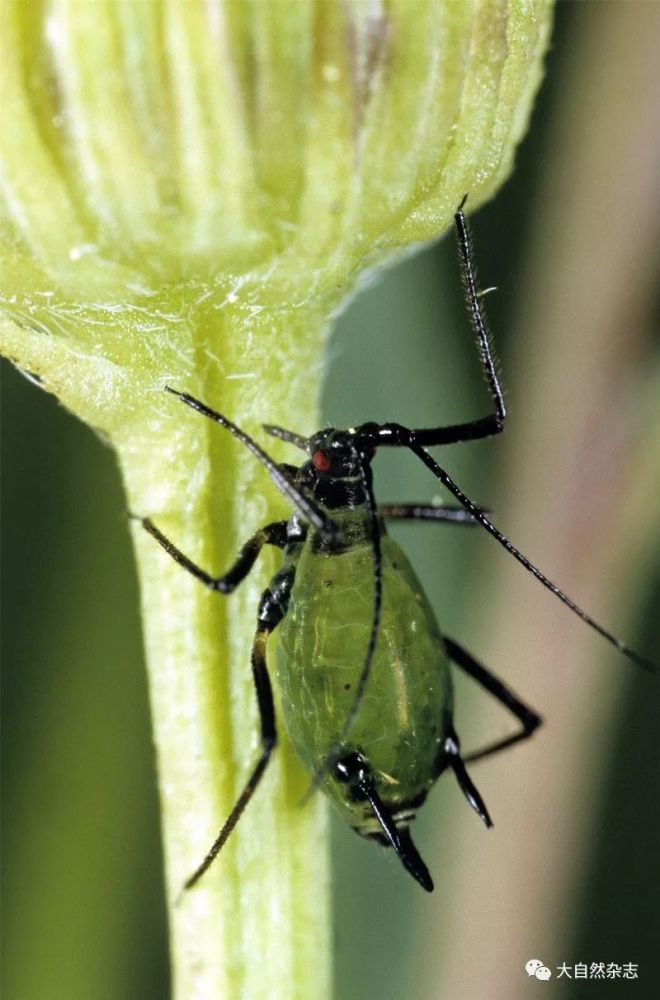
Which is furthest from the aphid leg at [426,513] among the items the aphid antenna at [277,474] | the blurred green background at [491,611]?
the aphid antenna at [277,474]

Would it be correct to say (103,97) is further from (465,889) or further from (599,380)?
(465,889)

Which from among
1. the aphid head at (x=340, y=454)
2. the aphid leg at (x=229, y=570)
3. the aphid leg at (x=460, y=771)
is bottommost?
the aphid leg at (x=460, y=771)

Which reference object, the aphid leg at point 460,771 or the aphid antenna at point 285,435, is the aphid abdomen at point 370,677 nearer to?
the aphid leg at point 460,771

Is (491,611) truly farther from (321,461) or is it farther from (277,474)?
(277,474)

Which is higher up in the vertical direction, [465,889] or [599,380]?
[599,380]

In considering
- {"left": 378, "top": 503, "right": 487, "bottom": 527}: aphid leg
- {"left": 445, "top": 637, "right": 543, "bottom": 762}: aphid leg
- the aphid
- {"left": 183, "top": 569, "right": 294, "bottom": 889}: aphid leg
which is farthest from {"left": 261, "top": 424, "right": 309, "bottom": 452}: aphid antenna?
{"left": 445, "top": 637, "right": 543, "bottom": 762}: aphid leg

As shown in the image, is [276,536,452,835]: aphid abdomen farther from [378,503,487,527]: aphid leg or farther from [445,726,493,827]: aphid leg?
[378,503,487,527]: aphid leg

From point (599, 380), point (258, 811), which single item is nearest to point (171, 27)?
point (258, 811)

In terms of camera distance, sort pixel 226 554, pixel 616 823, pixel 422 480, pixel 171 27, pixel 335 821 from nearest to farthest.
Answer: pixel 171 27 < pixel 226 554 < pixel 335 821 < pixel 422 480 < pixel 616 823
